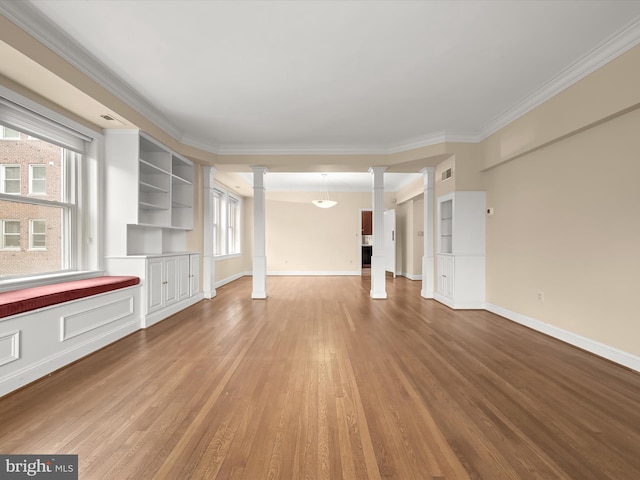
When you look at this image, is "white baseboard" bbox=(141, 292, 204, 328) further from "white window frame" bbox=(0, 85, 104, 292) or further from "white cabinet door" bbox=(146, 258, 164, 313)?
"white window frame" bbox=(0, 85, 104, 292)

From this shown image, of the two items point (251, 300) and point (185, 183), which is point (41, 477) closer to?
point (251, 300)

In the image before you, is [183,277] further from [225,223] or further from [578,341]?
[578,341]

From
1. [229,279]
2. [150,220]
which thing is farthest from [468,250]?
[229,279]

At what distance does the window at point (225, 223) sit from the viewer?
25.5ft

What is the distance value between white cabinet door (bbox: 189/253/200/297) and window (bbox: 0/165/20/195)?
2540mm

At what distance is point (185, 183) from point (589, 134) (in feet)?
Result: 19.0

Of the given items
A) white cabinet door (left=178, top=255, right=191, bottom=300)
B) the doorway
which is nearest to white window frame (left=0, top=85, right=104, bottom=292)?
white cabinet door (left=178, top=255, right=191, bottom=300)

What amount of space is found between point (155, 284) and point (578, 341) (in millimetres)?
5151

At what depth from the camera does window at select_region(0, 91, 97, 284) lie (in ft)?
9.24

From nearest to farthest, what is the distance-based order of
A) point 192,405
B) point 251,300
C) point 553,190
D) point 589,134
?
point 192,405 → point 589,134 → point 553,190 → point 251,300

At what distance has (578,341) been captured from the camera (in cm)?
319

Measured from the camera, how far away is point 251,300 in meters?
Result: 5.75

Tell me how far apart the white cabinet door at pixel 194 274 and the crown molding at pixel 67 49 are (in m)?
2.44

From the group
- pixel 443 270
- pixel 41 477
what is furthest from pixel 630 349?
pixel 41 477
